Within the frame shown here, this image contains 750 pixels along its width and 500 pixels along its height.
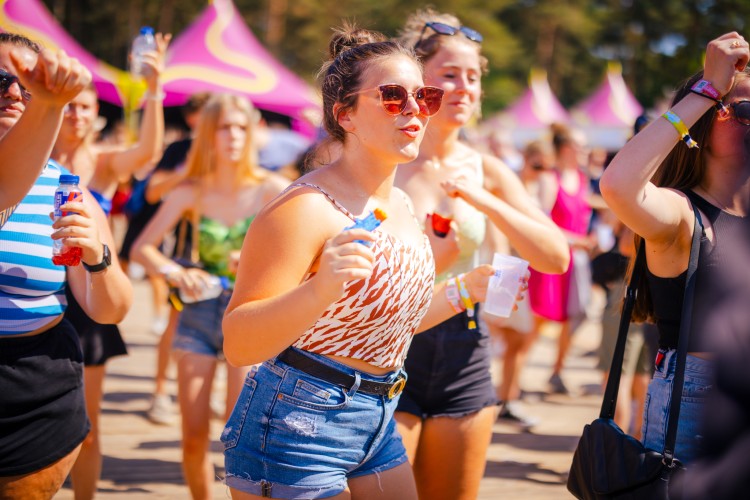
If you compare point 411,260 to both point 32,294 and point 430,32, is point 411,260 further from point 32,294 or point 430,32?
point 430,32

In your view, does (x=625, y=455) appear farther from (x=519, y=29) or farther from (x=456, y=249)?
(x=519, y=29)

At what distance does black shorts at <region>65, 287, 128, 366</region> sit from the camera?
409cm

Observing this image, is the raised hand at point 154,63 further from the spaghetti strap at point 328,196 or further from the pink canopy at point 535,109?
the pink canopy at point 535,109

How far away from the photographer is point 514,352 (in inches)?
264

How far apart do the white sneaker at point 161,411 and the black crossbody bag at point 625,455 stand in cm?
435

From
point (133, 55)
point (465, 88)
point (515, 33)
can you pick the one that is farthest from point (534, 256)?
point (515, 33)

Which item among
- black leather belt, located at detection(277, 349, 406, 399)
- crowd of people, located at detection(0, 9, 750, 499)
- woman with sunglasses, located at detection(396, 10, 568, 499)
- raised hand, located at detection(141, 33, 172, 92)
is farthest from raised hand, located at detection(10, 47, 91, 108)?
raised hand, located at detection(141, 33, 172, 92)

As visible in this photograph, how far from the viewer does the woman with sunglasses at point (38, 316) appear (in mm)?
2580

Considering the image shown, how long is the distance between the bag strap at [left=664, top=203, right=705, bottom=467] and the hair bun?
1.22 metres

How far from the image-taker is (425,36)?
363cm

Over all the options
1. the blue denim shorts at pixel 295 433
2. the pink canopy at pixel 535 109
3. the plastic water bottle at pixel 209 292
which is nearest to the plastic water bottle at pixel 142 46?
the plastic water bottle at pixel 209 292

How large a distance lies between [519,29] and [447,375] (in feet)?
206

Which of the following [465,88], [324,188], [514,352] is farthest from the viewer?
[514,352]

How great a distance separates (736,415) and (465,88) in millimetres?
2224
